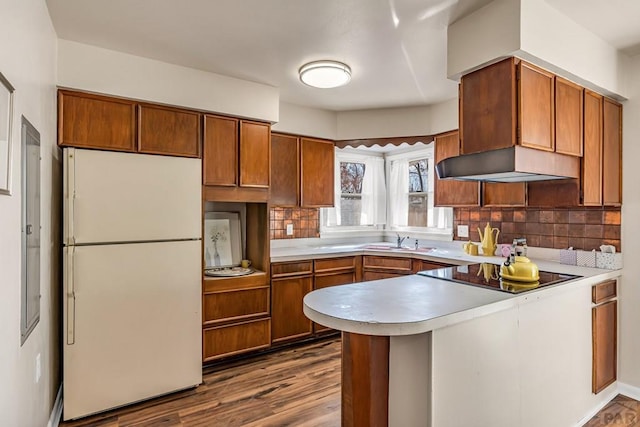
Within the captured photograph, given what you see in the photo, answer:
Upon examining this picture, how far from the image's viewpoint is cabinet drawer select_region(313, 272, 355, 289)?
3.71 metres

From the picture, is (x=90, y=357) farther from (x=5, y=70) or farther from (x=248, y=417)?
(x=5, y=70)

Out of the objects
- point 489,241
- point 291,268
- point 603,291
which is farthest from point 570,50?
point 291,268

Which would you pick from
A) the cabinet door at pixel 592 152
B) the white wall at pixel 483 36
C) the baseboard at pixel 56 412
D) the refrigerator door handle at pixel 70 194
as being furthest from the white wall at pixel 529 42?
the baseboard at pixel 56 412

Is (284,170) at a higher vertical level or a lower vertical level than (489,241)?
higher

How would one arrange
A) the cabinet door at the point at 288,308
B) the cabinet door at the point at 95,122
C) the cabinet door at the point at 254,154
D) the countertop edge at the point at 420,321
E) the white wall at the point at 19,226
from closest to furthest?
the white wall at the point at 19,226 → the countertop edge at the point at 420,321 → the cabinet door at the point at 95,122 → the cabinet door at the point at 254,154 → the cabinet door at the point at 288,308

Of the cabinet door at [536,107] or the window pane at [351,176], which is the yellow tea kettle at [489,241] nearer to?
the cabinet door at [536,107]

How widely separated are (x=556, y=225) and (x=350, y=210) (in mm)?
2339

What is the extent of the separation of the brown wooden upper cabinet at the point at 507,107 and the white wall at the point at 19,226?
2.22 metres

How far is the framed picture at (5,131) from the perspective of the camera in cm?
121

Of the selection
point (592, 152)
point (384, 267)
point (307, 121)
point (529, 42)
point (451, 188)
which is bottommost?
point (384, 267)

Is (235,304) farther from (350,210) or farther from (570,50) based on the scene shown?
(570,50)

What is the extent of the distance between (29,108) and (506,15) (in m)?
2.41

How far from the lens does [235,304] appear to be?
3199 mm

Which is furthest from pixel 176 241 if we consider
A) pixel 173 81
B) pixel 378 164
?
pixel 378 164
